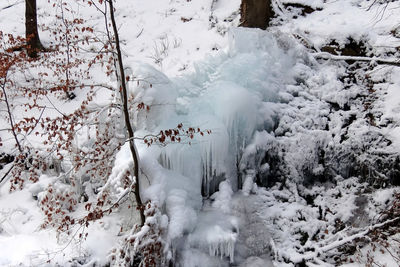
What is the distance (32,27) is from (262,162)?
6.76m

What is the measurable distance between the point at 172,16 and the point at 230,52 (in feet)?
14.8

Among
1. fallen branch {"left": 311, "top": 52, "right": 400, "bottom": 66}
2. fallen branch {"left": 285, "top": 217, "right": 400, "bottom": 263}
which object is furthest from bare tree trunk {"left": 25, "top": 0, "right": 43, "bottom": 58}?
fallen branch {"left": 285, "top": 217, "right": 400, "bottom": 263}

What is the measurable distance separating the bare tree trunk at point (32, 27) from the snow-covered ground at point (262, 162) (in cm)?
399

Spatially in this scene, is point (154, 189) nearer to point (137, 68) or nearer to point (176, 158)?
point (176, 158)

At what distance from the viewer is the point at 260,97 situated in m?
5.31

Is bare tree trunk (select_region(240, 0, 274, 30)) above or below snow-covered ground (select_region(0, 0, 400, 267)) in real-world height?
above

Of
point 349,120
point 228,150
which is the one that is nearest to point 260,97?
point 228,150

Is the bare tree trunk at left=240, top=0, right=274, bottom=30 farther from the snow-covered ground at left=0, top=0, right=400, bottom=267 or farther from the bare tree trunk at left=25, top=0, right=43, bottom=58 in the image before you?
the bare tree trunk at left=25, top=0, right=43, bottom=58

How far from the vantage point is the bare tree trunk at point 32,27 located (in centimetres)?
794

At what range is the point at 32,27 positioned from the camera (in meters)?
8.12

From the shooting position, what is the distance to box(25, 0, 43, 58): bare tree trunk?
26.0ft

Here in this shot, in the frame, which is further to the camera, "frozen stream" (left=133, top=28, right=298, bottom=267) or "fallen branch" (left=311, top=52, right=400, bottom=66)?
"fallen branch" (left=311, top=52, right=400, bottom=66)

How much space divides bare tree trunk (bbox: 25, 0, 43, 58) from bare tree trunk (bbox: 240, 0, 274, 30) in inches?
202

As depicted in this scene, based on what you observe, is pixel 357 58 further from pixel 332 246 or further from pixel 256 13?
pixel 332 246
